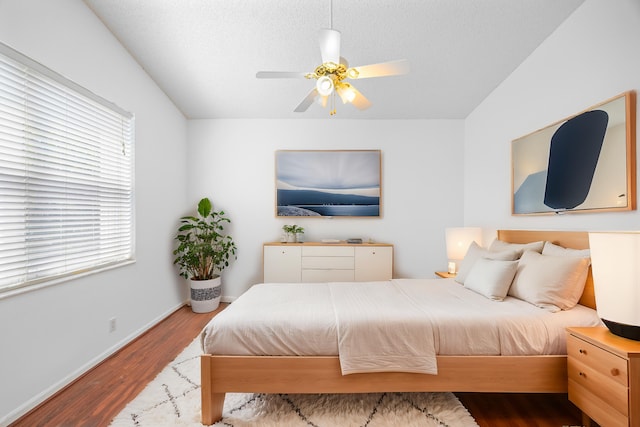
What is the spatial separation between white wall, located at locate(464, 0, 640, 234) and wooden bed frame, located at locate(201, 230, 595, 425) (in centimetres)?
108

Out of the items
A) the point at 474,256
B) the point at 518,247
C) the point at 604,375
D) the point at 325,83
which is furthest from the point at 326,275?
the point at 604,375

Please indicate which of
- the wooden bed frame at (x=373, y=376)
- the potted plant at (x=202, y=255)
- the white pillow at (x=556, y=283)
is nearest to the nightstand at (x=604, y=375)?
the wooden bed frame at (x=373, y=376)

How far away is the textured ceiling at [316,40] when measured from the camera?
2232mm

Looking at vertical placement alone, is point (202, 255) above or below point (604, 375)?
above

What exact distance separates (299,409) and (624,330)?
1843mm

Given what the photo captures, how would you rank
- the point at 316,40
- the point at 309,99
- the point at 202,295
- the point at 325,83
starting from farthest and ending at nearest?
the point at 202,295 → the point at 316,40 → the point at 309,99 → the point at 325,83

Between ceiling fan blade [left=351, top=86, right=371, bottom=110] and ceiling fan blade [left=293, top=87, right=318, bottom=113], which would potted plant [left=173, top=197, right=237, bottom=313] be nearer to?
ceiling fan blade [left=293, top=87, right=318, bottom=113]

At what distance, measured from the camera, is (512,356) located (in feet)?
5.41

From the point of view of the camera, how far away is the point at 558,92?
2.27 m

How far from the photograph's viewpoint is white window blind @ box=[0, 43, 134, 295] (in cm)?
169

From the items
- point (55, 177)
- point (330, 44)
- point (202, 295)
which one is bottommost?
point (202, 295)

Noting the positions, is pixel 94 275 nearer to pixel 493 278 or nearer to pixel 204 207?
pixel 204 207

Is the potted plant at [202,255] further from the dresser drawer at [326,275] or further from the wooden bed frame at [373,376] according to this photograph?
the wooden bed frame at [373,376]

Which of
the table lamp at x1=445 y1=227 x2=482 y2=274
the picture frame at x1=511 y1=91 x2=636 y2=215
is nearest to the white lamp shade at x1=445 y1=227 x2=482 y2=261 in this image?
the table lamp at x1=445 y1=227 x2=482 y2=274
